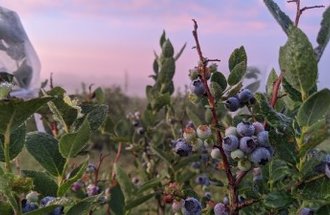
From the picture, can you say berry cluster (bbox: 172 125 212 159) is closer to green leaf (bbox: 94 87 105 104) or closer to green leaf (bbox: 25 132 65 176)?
green leaf (bbox: 25 132 65 176)

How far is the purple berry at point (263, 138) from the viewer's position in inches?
30.5

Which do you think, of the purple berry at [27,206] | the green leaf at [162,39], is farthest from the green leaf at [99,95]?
the purple berry at [27,206]

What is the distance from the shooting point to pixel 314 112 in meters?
0.77

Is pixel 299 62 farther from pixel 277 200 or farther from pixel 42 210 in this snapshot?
pixel 42 210

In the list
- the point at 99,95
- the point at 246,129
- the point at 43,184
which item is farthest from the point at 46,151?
the point at 99,95

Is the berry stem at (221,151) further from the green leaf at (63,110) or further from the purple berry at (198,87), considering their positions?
the green leaf at (63,110)

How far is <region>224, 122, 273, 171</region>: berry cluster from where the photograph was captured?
770 mm

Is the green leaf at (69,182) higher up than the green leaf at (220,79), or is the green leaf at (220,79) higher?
the green leaf at (220,79)

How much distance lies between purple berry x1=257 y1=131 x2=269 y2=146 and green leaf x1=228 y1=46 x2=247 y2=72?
0.19 metres

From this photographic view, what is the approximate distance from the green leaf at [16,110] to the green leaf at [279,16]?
0.39m

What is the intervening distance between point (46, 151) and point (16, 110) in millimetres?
175

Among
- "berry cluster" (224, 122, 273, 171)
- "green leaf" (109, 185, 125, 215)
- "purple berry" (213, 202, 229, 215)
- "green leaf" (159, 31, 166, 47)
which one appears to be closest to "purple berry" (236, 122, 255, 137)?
"berry cluster" (224, 122, 273, 171)

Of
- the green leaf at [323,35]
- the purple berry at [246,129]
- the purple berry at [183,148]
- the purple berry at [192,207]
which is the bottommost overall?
the purple berry at [192,207]

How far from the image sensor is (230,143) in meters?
0.79
